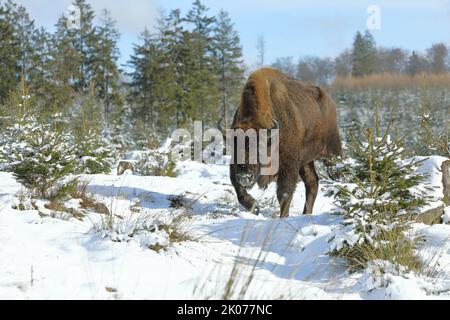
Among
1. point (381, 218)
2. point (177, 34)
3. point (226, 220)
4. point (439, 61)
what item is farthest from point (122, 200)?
point (439, 61)

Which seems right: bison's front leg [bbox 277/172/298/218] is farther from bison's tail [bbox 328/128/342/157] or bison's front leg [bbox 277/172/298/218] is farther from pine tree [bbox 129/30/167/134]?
pine tree [bbox 129/30/167/134]

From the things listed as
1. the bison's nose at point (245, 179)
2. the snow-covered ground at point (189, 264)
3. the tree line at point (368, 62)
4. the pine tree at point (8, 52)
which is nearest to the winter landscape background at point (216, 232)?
the snow-covered ground at point (189, 264)

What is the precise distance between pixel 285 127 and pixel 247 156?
3.85ft

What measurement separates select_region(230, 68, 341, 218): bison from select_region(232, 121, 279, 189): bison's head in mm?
16

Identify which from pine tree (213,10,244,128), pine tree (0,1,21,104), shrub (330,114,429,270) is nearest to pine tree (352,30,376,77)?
pine tree (213,10,244,128)

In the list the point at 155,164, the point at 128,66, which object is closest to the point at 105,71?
the point at 128,66

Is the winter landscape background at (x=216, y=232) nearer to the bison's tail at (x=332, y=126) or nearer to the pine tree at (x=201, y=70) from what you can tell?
the bison's tail at (x=332, y=126)

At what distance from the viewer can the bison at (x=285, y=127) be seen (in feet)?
24.9

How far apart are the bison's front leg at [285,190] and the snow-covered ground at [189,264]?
1.50m

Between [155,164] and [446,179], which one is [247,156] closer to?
[446,179]

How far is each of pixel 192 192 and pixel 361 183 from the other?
4.61m

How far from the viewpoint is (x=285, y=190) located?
25.7ft

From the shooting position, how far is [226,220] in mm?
6285
